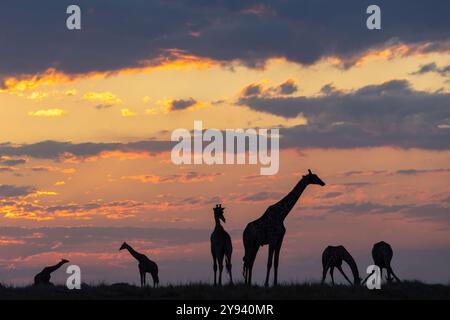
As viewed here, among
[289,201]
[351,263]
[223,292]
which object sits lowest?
[223,292]

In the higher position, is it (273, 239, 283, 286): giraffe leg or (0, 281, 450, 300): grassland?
(273, 239, 283, 286): giraffe leg

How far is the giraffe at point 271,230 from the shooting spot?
3866cm

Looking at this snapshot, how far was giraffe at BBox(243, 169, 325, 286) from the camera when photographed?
3866 cm

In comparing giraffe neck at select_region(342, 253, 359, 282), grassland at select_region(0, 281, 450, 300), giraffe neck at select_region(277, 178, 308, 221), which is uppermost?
giraffe neck at select_region(277, 178, 308, 221)

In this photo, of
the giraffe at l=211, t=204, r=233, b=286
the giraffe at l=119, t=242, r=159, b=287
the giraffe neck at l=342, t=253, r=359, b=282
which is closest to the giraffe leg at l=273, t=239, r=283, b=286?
the giraffe at l=211, t=204, r=233, b=286

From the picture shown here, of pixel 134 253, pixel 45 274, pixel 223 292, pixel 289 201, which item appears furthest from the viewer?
pixel 134 253

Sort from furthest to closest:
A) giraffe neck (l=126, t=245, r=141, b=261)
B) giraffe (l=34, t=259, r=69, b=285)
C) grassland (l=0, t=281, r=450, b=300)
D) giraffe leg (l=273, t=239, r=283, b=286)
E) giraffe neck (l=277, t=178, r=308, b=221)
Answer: giraffe neck (l=126, t=245, r=141, b=261)
giraffe (l=34, t=259, r=69, b=285)
giraffe neck (l=277, t=178, r=308, b=221)
giraffe leg (l=273, t=239, r=283, b=286)
grassland (l=0, t=281, r=450, b=300)

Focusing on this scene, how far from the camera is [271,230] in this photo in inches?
1533

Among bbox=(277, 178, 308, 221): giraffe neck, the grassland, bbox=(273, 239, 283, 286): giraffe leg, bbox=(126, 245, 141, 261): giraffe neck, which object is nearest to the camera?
the grassland

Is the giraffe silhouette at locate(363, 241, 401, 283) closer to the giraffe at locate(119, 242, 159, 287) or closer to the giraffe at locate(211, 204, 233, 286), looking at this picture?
the giraffe at locate(211, 204, 233, 286)

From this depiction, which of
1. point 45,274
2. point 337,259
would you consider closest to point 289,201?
point 337,259

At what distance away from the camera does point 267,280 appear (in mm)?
37062

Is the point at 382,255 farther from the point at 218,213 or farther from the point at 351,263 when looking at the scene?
the point at 218,213
